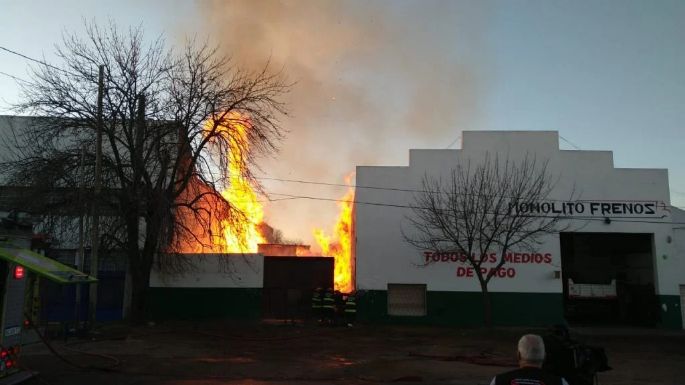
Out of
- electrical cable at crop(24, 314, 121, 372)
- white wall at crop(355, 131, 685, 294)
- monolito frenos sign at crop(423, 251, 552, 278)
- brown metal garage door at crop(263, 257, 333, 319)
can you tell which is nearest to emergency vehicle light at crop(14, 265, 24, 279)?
electrical cable at crop(24, 314, 121, 372)

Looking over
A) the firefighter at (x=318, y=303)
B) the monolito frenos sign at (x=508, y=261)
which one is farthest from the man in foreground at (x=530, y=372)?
the monolito frenos sign at (x=508, y=261)

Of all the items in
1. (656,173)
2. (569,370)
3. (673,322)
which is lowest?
(673,322)

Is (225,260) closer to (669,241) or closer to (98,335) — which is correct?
(98,335)

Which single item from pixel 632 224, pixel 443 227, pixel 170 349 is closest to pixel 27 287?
pixel 170 349

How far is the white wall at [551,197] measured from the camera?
80.7ft

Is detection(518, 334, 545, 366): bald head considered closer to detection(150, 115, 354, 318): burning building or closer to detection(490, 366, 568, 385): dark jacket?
detection(490, 366, 568, 385): dark jacket

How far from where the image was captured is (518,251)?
971 inches

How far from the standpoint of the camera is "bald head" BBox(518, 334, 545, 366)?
3428mm

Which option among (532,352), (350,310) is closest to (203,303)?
(350,310)

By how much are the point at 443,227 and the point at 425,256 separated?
2.44 metres

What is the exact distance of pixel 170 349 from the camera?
49.1 ft

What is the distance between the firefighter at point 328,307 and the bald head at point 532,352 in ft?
65.0

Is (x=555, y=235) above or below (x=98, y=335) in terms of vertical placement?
above

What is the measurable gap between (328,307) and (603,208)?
46.9 ft
